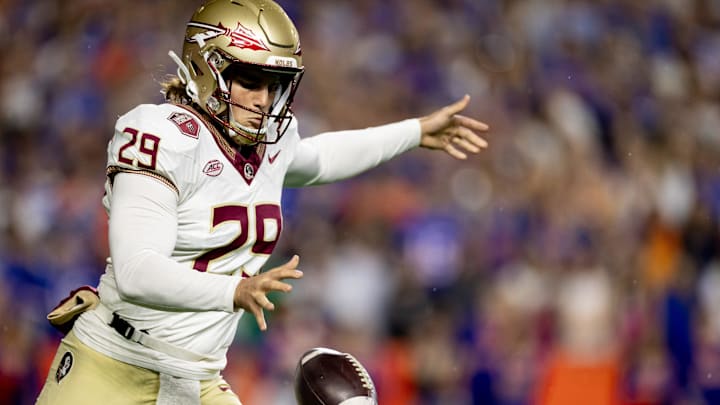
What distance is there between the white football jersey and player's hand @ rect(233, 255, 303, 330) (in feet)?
1.25

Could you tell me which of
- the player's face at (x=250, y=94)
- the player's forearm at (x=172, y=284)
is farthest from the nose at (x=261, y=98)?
the player's forearm at (x=172, y=284)

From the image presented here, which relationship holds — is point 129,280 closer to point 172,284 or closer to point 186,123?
point 172,284

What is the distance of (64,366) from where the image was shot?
3.61 m

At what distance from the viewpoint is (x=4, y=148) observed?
10.0 meters

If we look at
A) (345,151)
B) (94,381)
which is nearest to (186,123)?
(94,381)

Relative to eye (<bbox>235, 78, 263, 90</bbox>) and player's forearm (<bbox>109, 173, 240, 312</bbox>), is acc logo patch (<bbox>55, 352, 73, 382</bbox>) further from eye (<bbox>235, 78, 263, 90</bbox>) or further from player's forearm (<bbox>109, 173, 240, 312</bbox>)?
eye (<bbox>235, 78, 263, 90</bbox>)

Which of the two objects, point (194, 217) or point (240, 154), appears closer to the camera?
point (194, 217)

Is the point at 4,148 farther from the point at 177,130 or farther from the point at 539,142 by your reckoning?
the point at 177,130

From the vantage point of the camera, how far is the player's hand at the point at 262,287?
3.05m

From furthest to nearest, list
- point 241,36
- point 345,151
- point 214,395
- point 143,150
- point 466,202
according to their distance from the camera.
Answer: point 466,202 < point 345,151 < point 214,395 < point 241,36 < point 143,150

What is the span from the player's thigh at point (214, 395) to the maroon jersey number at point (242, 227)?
39 cm

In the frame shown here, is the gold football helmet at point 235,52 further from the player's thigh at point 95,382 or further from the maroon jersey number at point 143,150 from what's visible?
the player's thigh at point 95,382

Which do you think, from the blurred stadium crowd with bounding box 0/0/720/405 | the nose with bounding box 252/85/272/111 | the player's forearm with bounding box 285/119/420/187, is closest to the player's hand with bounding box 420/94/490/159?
the player's forearm with bounding box 285/119/420/187

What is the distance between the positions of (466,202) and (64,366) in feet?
16.4
